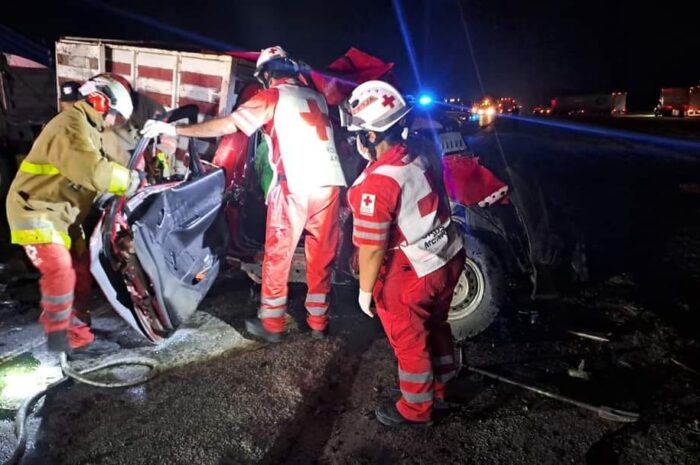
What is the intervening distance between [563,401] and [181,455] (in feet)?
7.56

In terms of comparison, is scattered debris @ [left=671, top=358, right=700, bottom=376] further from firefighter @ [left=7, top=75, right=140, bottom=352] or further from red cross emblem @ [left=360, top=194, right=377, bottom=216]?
firefighter @ [left=7, top=75, right=140, bottom=352]

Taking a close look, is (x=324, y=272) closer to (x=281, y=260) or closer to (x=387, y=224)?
(x=281, y=260)

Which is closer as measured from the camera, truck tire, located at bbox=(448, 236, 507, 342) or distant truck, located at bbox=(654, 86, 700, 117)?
truck tire, located at bbox=(448, 236, 507, 342)

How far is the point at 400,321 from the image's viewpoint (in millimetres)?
2682

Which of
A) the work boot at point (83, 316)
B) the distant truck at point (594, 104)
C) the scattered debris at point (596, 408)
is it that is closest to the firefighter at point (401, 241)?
the scattered debris at point (596, 408)

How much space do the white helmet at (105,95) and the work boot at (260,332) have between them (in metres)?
1.90

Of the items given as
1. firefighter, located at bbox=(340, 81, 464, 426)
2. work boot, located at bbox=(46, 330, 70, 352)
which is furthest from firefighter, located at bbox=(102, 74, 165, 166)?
firefighter, located at bbox=(340, 81, 464, 426)

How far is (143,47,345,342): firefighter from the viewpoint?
3.55m

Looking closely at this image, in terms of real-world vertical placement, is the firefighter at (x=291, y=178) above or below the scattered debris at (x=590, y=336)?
above

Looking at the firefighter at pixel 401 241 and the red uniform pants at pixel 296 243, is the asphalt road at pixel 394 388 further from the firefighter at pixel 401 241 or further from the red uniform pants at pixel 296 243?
the firefighter at pixel 401 241

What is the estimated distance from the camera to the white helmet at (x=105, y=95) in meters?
3.40

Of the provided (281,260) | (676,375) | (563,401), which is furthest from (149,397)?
(676,375)

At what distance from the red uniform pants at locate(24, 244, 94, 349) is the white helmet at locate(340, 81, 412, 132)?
231 cm

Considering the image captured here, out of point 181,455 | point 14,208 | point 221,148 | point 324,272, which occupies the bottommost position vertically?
point 181,455
